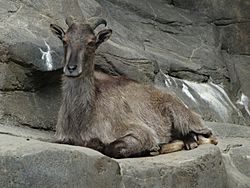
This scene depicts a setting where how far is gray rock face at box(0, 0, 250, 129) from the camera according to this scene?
24.9 feet

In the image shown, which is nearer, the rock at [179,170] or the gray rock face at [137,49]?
the rock at [179,170]

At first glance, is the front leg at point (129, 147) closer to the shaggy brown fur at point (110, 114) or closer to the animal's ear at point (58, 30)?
the shaggy brown fur at point (110, 114)

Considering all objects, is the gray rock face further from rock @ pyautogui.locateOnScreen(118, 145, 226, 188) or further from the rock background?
rock @ pyautogui.locateOnScreen(118, 145, 226, 188)

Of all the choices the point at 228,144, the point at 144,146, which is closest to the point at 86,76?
the point at 144,146

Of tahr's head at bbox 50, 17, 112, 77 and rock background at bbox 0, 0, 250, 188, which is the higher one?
tahr's head at bbox 50, 17, 112, 77

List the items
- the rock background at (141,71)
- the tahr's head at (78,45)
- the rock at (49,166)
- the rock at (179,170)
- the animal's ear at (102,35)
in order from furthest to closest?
the animal's ear at (102,35), the tahr's head at (78,45), the rock at (179,170), the rock background at (141,71), the rock at (49,166)

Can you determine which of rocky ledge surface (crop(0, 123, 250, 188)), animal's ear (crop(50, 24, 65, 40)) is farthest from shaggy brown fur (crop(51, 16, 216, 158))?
rocky ledge surface (crop(0, 123, 250, 188))

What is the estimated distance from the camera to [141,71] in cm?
861

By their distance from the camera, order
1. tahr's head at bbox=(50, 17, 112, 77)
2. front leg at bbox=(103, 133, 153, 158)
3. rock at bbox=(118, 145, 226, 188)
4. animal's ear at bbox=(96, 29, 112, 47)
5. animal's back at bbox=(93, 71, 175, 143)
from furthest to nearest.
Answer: animal's ear at bbox=(96, 29, 112, 47) < animal's back at bbox=(93, 71, 175, 143) < tahr's head at bbox=(50, 17, 112, 77) < front leg at bbox=(103, 133, 153, 158) < rock at bbox=(118, 145, 226, 188)

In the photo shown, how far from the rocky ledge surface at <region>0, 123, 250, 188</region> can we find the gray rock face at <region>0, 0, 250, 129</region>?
555mm

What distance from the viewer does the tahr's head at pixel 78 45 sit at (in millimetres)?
6641

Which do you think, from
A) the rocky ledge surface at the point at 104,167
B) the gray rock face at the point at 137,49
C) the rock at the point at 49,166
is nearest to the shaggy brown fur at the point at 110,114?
the rocky ledge surface at the point at 104,167

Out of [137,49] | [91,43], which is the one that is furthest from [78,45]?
[137,49]

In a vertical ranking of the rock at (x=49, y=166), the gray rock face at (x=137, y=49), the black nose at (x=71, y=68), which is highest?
the rock at (x=49, y=166)
